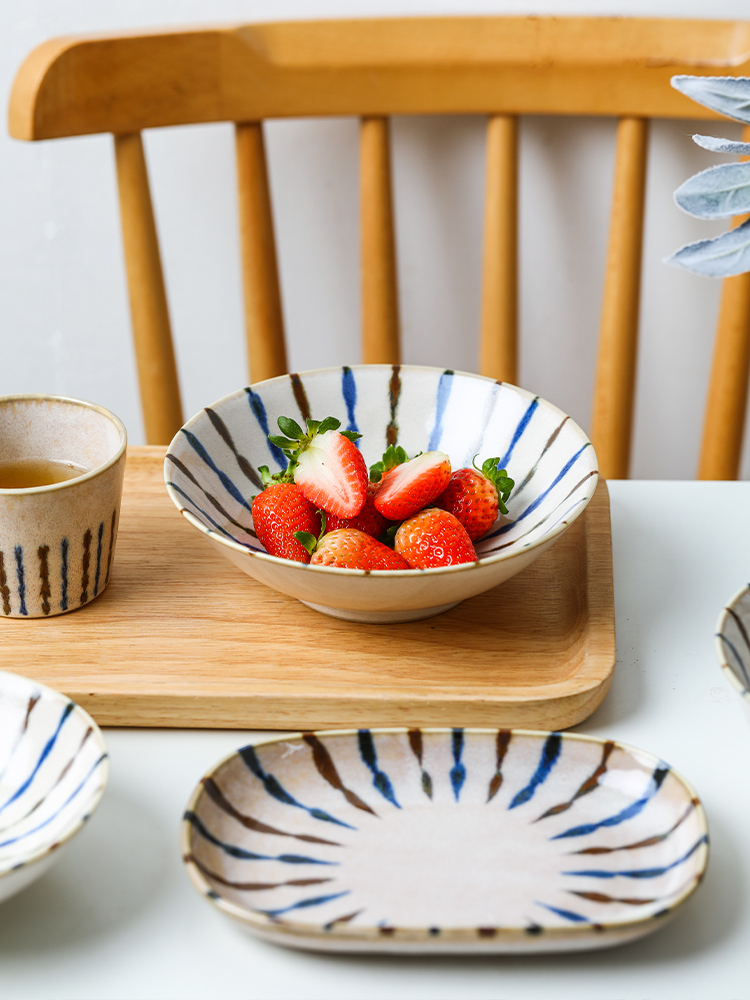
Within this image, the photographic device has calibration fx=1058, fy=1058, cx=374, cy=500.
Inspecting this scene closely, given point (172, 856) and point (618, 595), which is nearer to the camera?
point (172, 856)

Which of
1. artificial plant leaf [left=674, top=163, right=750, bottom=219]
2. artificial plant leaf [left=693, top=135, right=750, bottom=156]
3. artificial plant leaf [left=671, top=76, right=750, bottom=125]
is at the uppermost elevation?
artificial plant leaf [left=671, top=76, right=750, bottom=125]

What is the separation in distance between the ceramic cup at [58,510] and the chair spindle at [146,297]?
0.46m

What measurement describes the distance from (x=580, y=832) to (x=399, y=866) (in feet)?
0.28

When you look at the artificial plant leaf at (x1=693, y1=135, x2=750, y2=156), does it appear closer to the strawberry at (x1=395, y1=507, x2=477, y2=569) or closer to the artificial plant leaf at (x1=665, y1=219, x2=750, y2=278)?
the artificial plant leaf at (x1=665, y1=219, x2=750, y2=278)

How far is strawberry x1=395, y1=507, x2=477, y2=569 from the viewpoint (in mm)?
621

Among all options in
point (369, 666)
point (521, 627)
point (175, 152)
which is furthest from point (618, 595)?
point (175, 152)

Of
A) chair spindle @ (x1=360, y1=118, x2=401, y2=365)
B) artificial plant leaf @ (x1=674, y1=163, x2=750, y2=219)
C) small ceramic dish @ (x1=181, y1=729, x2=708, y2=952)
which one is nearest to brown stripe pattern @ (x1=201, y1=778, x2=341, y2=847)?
small ceramic dish @ (x1=181, y1=729, x2=708, y2=952)

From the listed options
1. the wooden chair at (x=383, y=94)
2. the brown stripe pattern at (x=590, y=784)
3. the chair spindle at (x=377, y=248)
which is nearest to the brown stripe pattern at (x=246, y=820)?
the brown stripe pattern at (x=590, y=784)

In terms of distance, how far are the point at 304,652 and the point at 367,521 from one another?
96 millimetres

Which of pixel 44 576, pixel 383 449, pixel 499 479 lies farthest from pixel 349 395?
pixel 44 576

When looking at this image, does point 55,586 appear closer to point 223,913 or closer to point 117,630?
point 117,630

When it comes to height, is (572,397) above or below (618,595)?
below

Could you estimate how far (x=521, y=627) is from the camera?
0.66 metres

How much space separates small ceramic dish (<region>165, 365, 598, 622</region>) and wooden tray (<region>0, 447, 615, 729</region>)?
0.03m
